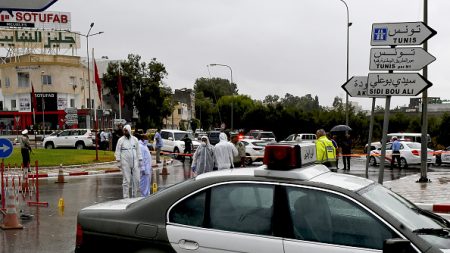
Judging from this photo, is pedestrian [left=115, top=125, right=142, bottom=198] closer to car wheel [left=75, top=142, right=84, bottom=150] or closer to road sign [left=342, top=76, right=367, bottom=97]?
road sign [left=342, top=76, right=367, bottom=97]

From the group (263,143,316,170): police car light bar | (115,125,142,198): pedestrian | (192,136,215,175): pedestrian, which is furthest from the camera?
(192,136,215,175): pedestrian

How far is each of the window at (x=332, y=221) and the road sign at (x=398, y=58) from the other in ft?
18.1

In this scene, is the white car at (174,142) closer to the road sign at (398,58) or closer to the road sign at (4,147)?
the road sign at (4,147)

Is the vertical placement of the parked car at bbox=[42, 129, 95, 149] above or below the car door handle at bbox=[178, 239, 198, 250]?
below

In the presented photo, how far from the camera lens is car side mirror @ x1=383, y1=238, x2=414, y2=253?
359 cm

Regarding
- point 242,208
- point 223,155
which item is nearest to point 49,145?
point 223,155

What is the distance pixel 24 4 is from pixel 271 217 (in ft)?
12.7

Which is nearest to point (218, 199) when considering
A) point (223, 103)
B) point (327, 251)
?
point (327, 251)

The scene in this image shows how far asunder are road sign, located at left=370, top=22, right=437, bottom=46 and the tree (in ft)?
185

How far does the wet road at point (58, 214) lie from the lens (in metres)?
8.14

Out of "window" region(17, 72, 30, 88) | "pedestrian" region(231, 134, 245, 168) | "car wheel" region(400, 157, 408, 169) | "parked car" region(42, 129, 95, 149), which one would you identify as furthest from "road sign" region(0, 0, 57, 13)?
"window" region(17, 72, 30, 88)

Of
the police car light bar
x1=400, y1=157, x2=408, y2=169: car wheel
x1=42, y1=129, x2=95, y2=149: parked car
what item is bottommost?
x1=400, y1=157, x2=408, y2=169: car wheel

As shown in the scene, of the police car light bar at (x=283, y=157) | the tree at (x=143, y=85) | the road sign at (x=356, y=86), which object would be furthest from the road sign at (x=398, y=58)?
the tree at (x=143, y=85)

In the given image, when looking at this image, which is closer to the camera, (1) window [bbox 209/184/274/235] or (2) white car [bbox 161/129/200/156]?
(1) window [bbox 209/184/274/235]
